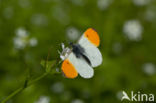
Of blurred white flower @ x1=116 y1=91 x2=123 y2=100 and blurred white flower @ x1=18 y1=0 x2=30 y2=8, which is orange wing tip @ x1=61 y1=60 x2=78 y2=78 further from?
blurred white flower @ x1=18 y1=0 x2=30 y2=8

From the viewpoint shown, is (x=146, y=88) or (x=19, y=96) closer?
(x=19, y=96)

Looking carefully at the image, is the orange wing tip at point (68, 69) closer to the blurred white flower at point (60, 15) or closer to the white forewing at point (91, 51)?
the white forewing at point (91, 51)

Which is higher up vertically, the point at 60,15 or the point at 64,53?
the point at 64,53

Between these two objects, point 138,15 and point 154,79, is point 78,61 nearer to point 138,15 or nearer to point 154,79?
point 154,79

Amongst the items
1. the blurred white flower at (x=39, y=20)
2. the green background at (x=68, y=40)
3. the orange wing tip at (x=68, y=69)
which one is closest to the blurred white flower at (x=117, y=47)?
the green background at (x=68, y=40)

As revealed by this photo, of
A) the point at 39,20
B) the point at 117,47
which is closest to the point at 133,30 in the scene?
the point at 117,47

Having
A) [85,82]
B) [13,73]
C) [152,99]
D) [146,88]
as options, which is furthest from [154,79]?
[13,73]

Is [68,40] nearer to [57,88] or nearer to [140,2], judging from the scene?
[57,88]
